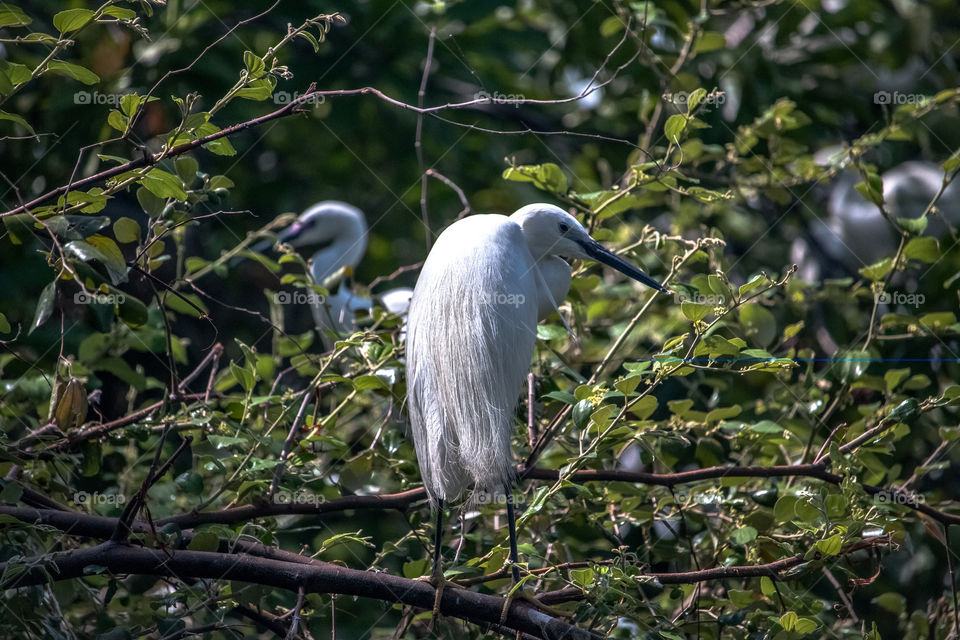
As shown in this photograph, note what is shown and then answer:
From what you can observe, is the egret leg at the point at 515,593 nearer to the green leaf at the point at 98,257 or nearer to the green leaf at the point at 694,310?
the green leaf at the point at 694,310

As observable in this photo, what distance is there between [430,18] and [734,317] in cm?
137

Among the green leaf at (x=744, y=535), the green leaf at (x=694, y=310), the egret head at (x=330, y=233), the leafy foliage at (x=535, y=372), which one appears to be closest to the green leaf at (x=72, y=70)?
the leafy foliage at (x=535, y=372)

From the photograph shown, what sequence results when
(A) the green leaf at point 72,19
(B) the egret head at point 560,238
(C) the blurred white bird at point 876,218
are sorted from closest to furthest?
(A) the green leaf at point 72,19
(B) the egret head at point 560,238
(C) the blurred white bird at point 876,218

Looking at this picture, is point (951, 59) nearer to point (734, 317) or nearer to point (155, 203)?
point (734, 317)

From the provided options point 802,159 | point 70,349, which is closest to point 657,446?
point 802,159

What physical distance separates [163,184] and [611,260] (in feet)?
2.52

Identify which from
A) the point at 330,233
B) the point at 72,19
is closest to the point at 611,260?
the point at 72,19

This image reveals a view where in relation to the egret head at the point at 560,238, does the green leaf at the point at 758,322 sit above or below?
below

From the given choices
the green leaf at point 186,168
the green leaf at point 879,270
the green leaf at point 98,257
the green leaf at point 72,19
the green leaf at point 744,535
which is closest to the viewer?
the green leaf at point 98,257

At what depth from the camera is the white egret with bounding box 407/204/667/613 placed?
1.33 meters

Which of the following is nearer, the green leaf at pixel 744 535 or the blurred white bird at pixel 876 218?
the green leaf at pixel 744 535

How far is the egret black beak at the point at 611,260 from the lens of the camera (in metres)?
1.50

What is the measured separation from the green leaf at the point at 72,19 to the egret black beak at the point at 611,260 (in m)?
0.84

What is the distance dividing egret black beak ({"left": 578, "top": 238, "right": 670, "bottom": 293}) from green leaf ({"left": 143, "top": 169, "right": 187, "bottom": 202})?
0.69 metres
